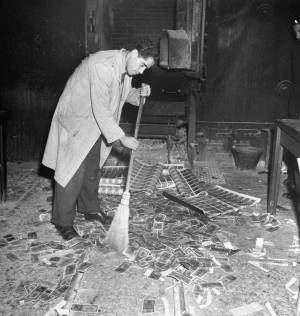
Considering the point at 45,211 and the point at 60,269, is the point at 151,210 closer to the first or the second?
the point at 45,211

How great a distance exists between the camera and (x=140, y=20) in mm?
5605

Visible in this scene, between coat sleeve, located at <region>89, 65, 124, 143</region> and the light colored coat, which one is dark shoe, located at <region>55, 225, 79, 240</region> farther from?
coat sleeve, located at <region>89, 65, 124, 143</region>

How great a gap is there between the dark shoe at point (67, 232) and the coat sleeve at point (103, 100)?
96 cm

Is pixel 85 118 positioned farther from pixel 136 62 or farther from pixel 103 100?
→ pixel 136 62

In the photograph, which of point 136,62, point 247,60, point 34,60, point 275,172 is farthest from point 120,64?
A: point 247,60

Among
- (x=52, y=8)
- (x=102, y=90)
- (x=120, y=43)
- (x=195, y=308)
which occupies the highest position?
(x=52, y=8)

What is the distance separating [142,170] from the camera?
193 inches

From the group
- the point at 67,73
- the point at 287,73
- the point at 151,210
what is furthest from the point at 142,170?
the point at 287,73

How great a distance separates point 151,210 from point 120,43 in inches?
121

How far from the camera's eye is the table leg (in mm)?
3619

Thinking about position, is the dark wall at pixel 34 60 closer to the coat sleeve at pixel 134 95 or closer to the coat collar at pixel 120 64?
the coat sleeve at pixel 134 95

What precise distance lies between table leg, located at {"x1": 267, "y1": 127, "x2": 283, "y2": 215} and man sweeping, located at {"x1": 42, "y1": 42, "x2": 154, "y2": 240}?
1.56m

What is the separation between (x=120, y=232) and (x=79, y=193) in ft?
2.01

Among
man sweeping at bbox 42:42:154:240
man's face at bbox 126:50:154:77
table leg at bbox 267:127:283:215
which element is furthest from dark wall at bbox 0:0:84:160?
table leg at bbox 267:127:283:215
